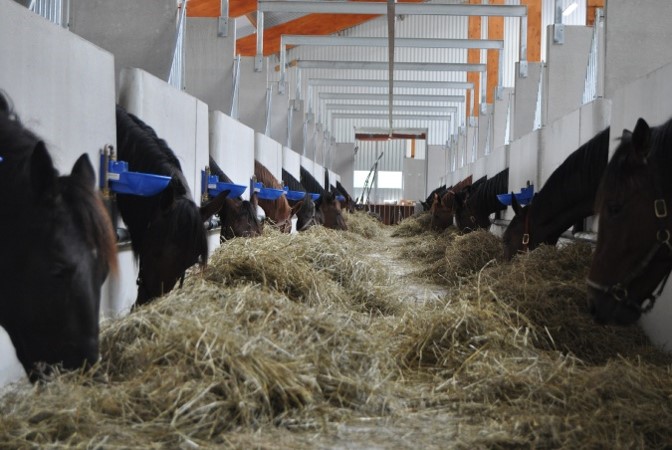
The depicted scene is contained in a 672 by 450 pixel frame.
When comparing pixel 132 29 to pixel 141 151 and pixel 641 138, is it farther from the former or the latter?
pixel 641 138

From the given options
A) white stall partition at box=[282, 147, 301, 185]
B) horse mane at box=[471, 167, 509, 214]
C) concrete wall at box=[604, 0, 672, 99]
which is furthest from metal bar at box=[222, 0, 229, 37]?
concrete wall at box=[604, 0, 672, 99]

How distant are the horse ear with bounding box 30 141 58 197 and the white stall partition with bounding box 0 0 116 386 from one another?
0.43 m

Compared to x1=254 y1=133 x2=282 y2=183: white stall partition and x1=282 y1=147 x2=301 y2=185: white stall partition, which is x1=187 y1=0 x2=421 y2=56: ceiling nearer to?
x1=282 y1=147 x2=301 y2=185: white stall partition

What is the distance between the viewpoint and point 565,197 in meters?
4.63

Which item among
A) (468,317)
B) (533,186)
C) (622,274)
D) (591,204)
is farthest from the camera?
(533,186)

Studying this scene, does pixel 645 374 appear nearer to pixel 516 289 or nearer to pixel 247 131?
pixel 516 289

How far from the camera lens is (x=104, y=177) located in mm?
3479

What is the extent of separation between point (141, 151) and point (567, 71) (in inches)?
215

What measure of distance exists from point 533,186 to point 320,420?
516 cm

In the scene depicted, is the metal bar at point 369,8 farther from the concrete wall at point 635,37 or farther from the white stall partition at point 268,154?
the concrete wall at point 635,37

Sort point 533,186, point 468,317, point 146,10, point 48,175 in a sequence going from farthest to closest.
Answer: point 533,186 < point 146,10 < point 468,317 < point 48,175

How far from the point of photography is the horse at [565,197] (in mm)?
4391

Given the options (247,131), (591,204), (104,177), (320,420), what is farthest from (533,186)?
(320,420)

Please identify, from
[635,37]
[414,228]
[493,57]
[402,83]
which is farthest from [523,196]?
[493,57]
